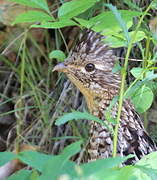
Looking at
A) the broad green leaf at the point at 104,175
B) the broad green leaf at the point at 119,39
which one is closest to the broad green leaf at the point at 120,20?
the broad green leaf at the point at 119,39

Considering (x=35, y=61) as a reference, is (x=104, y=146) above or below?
below

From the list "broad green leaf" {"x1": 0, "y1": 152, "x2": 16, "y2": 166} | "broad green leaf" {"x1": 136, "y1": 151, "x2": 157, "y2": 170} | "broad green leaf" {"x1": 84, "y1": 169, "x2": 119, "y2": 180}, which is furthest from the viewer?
"broad green leaf" {"x1": 136, "y1": 151, "x2": 157, "y2": 170}

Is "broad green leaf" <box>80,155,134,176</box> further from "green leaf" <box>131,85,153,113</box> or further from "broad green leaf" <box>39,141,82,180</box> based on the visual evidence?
"green leaf" <box>131,85,153,113</box>

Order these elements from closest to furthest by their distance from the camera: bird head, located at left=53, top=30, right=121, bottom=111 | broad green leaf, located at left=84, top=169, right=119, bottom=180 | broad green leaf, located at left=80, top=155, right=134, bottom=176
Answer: broad green leaf, located at left=84, top=169, right=119, bottom=180
broad green leaf, located at left=80, top=155, right=134, bottom=176
bird head, located at left=53, top=30, right=121, bottom=111

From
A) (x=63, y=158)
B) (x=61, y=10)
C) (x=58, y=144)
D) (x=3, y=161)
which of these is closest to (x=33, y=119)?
(x=58, y=144)

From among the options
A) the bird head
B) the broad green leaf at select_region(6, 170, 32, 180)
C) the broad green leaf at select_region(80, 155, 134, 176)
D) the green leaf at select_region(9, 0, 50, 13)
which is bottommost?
the broad green leaf at select_region(6, 170, 32, 180)

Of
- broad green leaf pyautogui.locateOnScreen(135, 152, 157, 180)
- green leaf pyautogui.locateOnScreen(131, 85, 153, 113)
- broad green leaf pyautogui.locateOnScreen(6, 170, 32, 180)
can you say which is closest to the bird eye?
green leaf pyautogui.locateOnScreen(131, 85, 153, 113)

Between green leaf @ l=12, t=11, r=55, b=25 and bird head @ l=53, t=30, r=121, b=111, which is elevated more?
green leaf @ l=12, t=11, r=55, b=25

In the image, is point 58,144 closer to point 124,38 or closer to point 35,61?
point 35,61
